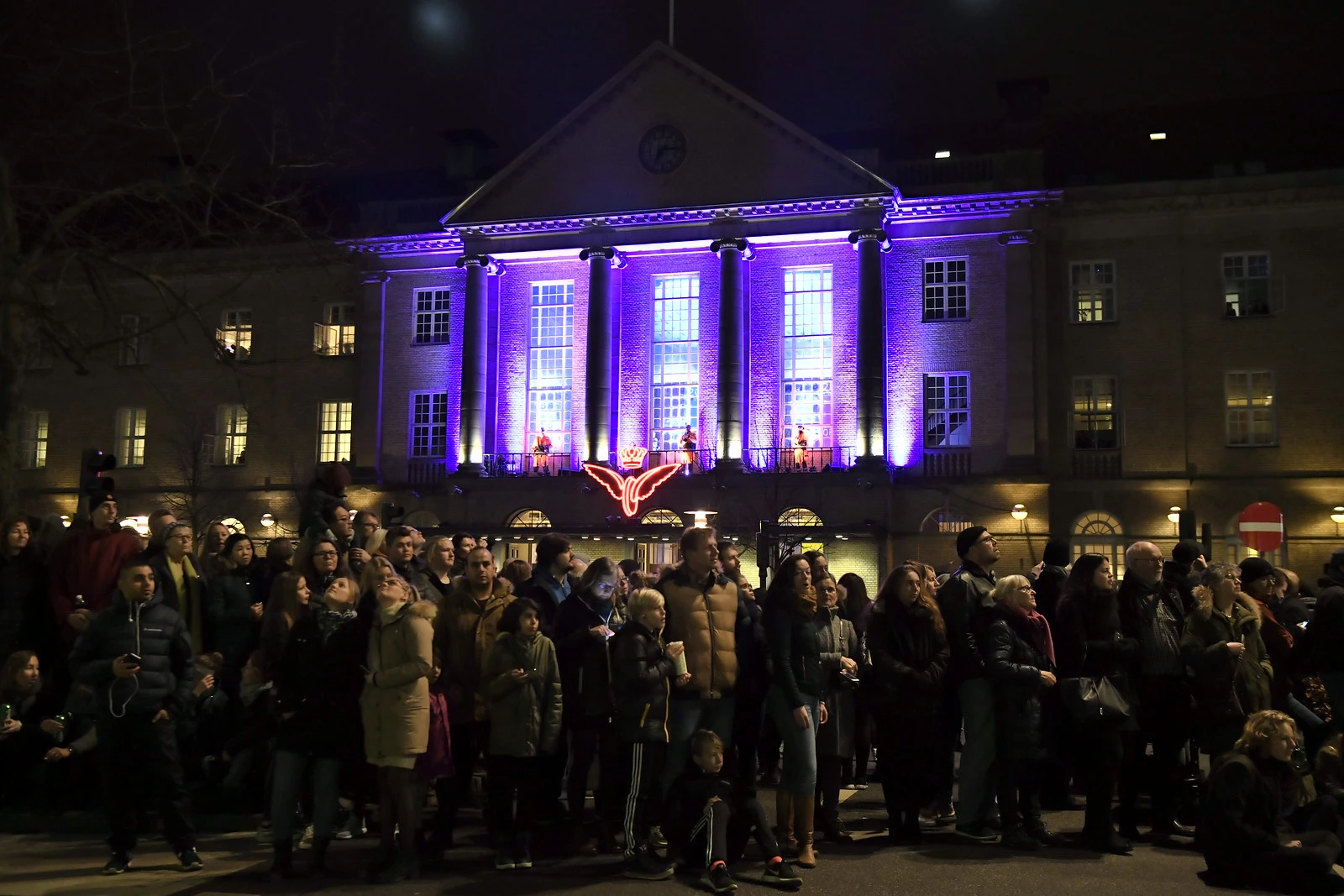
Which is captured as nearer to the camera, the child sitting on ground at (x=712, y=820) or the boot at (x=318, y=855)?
the child sitting on ground at (x=712, y=820)

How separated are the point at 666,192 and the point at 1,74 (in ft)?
84.8

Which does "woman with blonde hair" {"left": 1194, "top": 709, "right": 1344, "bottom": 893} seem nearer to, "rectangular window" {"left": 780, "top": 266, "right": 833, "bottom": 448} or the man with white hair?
the man with white hair

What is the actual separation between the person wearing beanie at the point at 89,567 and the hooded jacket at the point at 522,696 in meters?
3.94

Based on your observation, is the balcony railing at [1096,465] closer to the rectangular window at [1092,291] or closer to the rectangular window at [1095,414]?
the rectangular window at [1095,414]

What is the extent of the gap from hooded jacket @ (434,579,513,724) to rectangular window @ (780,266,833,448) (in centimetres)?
2840

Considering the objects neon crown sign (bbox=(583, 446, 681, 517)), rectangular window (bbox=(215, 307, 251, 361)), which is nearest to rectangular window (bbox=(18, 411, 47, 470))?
rectangular window (bbox=(215, 307, 251, 361))

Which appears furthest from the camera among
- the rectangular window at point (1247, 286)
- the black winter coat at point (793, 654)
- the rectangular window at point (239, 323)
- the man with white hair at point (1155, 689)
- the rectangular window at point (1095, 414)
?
the rectangular window at point (239, 323)

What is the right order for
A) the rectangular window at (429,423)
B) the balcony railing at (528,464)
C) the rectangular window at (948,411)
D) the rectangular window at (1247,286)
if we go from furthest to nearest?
the rectangular window at (429,423), the balcony railing at (528,464), the rectangular window at (948,411), the rectangular window at (1247,286)

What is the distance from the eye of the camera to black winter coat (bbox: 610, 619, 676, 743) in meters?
9.26

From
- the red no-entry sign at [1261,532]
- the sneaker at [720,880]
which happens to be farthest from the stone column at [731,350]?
the sneaker at [720,880]

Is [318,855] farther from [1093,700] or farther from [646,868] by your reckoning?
[1093,700]

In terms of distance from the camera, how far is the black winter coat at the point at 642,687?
926 centimetres

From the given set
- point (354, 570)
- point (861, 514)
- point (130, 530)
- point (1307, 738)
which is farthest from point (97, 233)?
point (861, 514)

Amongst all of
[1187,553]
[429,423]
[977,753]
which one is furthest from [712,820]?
[429,423]
